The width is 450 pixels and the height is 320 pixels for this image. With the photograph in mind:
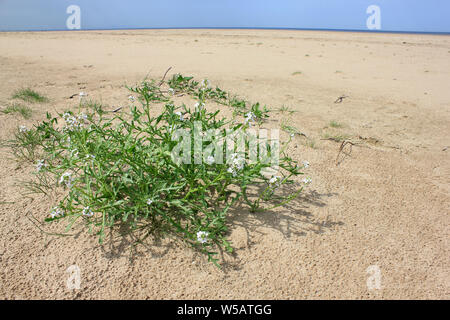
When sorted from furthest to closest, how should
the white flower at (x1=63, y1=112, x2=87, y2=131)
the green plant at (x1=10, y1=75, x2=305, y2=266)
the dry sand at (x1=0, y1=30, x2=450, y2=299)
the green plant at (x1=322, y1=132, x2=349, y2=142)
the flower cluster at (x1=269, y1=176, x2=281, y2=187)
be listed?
1. the green plant at (x1=322, y1=132, x2=349, y2=142)
2. the white flower at (x1=63, y1=112, x2=87, y2=131)
3. the flower cluster at (x1=269, y1=176, x2=281, y2=187)
4. the green plant at (x1=10, y1=75, x2=305, y2=266)
5. the dry sand at (x1=0, y1=30, x2=450, y2=299)

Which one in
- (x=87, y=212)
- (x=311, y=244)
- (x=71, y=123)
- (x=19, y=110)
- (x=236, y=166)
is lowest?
(x=311, y=244)

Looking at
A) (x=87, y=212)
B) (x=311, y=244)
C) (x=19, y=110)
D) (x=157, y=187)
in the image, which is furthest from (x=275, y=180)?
(x=19, y=110)

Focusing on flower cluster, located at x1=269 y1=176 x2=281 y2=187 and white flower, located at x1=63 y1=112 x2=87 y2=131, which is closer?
flower cluster, located at x1=269 y1=176 x2=281 y2=187

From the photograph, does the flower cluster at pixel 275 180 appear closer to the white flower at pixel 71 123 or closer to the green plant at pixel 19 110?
the white flower at pixel 71 123

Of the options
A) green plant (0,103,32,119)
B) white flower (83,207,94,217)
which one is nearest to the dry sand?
green plant (0,103,32,119)

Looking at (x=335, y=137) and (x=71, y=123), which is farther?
(x=335, y=137)

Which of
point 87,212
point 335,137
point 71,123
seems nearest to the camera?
point 87,212

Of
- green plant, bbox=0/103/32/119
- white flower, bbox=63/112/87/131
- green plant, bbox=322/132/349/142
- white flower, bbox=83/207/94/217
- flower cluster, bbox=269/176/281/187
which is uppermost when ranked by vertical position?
green plant, bbox=0/103/32/119

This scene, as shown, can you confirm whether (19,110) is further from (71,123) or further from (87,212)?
(87,212)

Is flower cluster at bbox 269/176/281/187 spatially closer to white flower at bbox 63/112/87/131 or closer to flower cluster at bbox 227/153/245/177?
flower cluster at bbox 227/153/245/177

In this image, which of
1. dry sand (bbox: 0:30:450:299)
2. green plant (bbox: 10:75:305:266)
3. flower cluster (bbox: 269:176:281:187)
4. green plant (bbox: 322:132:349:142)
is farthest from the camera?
green plant (bbox: 322:132:349:142)

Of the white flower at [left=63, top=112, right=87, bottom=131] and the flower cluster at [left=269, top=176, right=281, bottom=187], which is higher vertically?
the white flower at [left=63, top=112, right=87, bottom=131]

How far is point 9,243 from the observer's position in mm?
1231

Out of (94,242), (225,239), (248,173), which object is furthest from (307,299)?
(94,242)
